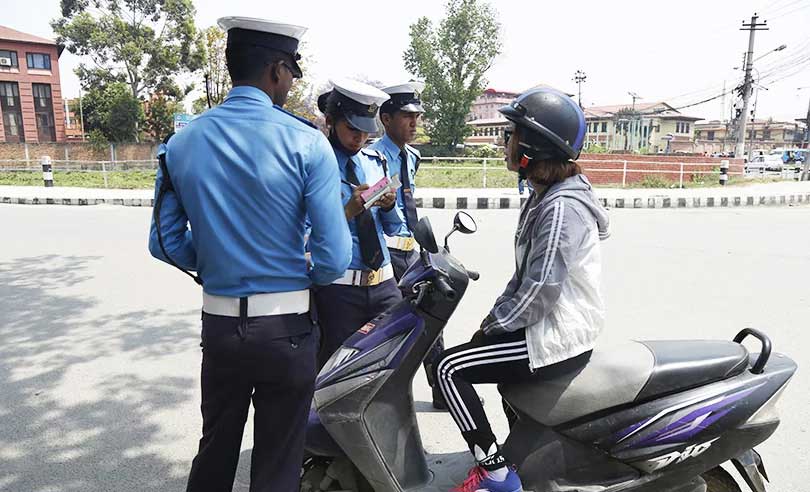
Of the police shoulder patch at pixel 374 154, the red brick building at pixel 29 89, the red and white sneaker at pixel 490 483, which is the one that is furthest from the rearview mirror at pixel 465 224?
the red brick building at pixel 29 89

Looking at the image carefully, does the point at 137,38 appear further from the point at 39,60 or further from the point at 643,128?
the point at 643,128

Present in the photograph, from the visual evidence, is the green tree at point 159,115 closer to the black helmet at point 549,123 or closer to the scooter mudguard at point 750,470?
the black helmet at point 549,123

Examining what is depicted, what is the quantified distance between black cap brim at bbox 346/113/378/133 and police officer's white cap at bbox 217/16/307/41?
2.79ft

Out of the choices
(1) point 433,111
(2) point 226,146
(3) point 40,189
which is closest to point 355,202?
(2) point 226,146

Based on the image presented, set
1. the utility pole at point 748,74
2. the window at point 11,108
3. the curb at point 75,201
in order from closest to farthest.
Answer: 1. the curb at point 75,201
2. the utility pole at point 748,74
3. the window at point 11,108

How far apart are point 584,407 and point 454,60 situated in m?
39.3

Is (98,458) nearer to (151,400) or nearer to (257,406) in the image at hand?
(151,400)

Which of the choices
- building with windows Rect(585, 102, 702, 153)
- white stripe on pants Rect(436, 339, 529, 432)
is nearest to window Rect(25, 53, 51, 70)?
building with windows Rect(585, 102, 702, 153)

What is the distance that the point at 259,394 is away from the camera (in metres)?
1.89

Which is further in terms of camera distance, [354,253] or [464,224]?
[354,253]

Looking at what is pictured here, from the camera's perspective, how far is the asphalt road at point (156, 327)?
114 inches

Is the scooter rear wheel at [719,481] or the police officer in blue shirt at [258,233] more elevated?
the police officer in blue shirt at [258,233]

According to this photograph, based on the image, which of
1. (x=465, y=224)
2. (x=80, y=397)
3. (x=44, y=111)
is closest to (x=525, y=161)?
(x=465, y=224)

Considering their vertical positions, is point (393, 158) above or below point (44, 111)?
below
